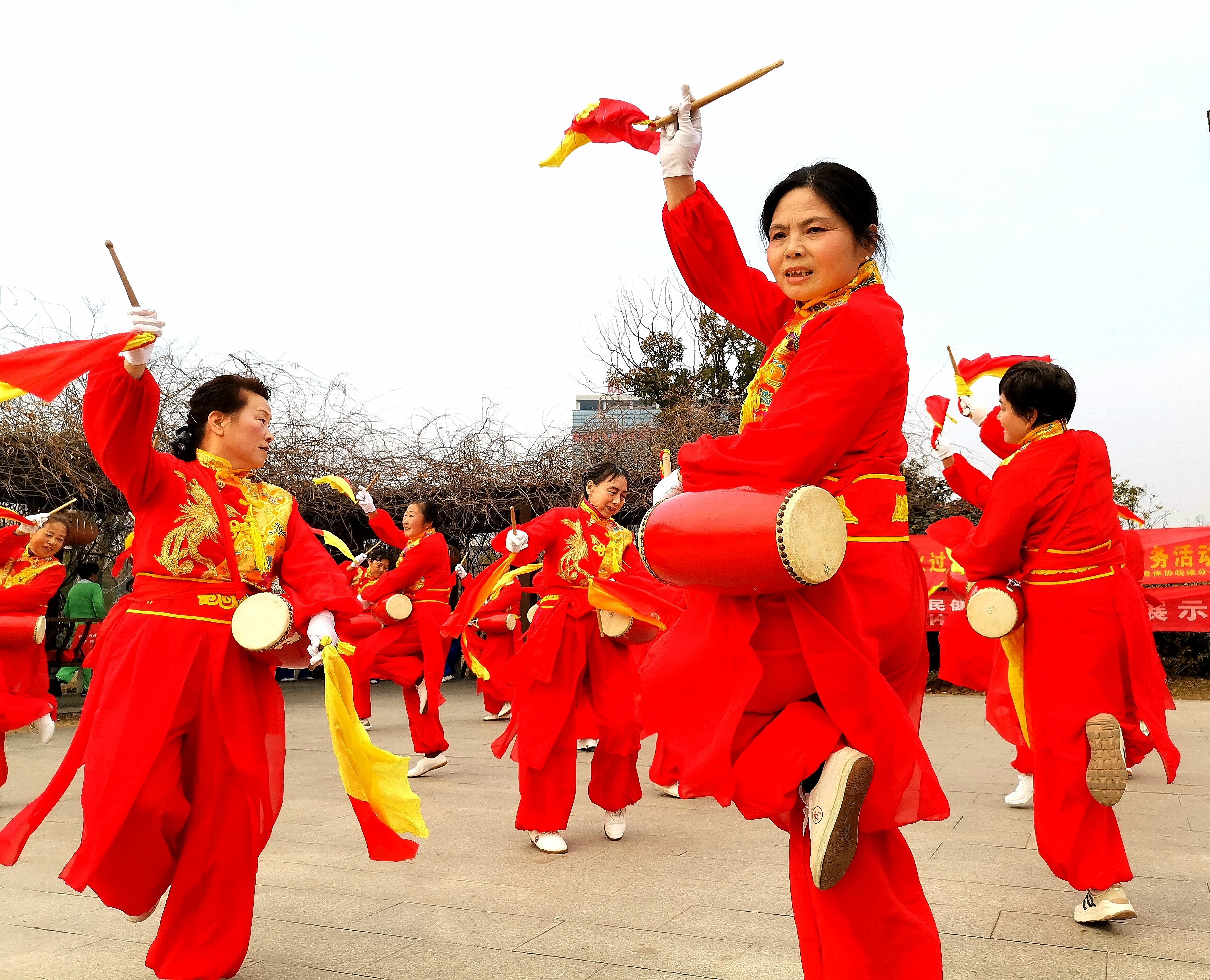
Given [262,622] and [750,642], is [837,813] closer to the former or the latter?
[750,642]

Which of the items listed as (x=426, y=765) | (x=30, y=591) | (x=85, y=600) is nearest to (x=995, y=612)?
(x=426, y=765)

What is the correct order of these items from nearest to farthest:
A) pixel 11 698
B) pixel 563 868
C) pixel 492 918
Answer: pixel 492 918 → pixel 563 868 → pixel 11 698

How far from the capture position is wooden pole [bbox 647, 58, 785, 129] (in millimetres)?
2057

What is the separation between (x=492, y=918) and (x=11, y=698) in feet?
12.2

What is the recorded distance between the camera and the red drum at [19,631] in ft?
20.1

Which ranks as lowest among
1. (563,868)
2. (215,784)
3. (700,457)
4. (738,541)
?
(563,868)

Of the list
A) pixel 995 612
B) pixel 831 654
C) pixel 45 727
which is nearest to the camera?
pixel 831 654

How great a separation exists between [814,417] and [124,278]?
195 cm

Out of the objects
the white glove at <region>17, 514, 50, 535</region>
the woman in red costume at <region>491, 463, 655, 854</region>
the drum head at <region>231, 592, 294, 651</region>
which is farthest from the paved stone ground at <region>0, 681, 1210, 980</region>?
the white glove at <region>17, 514, 50, 535</region>

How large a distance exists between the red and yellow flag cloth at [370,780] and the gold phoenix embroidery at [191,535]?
0.46 metres

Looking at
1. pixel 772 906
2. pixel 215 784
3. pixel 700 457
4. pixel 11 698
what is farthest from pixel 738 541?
pixel 11 698

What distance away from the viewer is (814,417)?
1828mm

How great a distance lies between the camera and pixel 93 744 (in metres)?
2.72

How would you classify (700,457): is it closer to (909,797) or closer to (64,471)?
(909,797)
